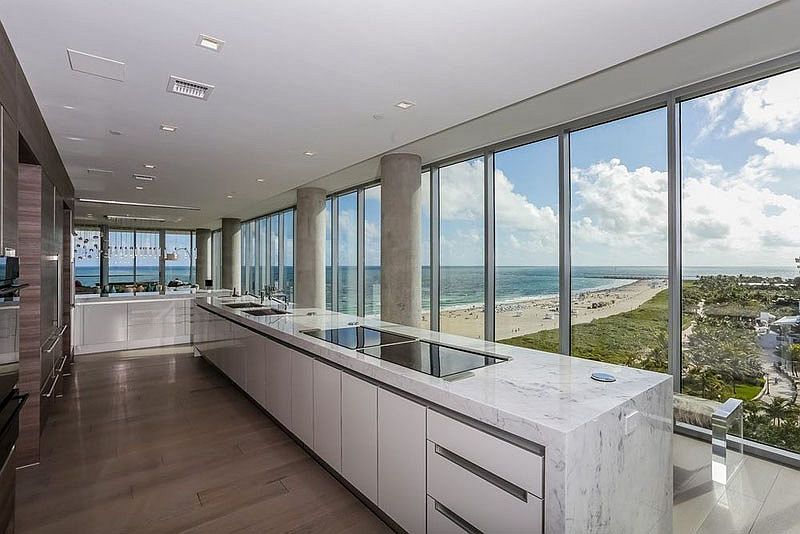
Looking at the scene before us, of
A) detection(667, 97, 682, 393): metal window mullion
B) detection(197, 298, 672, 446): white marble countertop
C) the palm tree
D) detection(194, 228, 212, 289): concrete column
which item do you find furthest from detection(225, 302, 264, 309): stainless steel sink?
detection(194, 228, 212, 289): concrete column

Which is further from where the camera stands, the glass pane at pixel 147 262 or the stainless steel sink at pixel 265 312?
the glass pane at pixel 147 262

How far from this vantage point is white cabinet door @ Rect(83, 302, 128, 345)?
688cm

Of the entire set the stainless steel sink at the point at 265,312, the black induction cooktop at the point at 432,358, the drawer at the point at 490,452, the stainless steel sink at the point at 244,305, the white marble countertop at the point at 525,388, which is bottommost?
the drawer at the point at 490,452

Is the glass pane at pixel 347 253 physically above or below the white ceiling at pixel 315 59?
below

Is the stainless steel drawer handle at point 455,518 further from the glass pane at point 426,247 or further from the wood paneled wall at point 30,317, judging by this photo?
the glass pane at point 426,247

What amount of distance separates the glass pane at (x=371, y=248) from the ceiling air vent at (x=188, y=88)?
452 centimetres

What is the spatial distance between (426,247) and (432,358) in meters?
3.88

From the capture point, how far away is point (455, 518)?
1.76m

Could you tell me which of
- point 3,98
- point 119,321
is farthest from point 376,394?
point 119,321

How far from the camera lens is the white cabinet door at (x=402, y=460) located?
1.96 m

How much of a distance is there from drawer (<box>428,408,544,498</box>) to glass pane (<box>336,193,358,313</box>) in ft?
19.9

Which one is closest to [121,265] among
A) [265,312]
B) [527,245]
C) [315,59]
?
[265,312]

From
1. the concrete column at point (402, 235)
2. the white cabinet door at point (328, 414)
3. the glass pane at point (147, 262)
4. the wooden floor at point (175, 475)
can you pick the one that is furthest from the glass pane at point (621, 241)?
the glass pane at point (147, 262)

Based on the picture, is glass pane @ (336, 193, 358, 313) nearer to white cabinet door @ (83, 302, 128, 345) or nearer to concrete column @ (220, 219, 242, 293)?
white cabinet door @ (83, 302, 128, 345)
